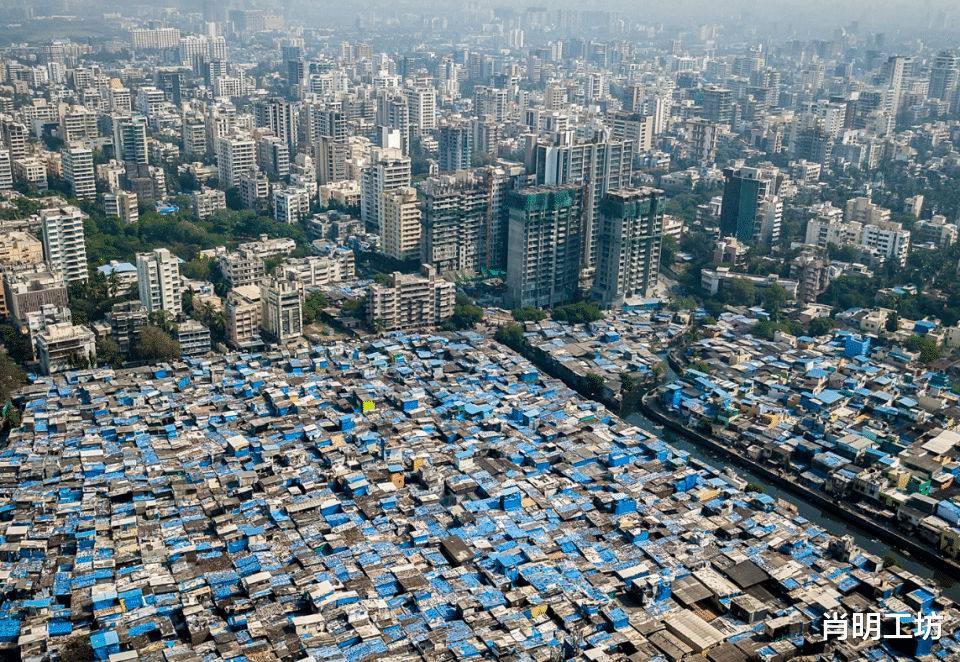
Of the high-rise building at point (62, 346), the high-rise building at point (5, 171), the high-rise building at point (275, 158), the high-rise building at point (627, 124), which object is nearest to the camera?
the high-rise building at point (62, 346)

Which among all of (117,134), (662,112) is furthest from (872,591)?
(662,112)

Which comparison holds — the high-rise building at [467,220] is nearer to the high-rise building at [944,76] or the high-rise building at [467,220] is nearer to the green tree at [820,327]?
the green tree at [820,327]

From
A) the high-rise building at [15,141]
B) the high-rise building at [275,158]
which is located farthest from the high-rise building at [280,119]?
the high-rise building at [15,141]

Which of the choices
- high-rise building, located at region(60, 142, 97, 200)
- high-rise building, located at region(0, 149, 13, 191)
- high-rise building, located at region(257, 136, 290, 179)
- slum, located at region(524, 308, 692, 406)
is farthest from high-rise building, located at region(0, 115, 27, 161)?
slum, located at region(524, 308, 692, 406)

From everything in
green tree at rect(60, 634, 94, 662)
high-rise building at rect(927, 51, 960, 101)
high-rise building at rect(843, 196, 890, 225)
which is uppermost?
high-rise building at rect(927, 51, 960, 101)

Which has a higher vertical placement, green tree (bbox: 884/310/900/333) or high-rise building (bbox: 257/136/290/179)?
high-rise building (bbox: 257/136/290/179)

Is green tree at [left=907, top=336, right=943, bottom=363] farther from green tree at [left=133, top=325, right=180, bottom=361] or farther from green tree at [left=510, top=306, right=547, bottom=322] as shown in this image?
green tree at [left=133, top=325, right=180, bottom=361]
